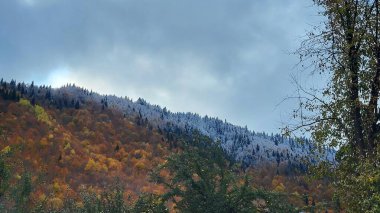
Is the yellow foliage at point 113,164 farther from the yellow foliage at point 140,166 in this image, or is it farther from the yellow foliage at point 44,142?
the yellow foliage at point 44,142

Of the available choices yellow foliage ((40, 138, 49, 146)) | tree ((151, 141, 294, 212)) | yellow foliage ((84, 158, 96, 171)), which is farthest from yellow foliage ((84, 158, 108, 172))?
tree ((151, 141, 294, 212))

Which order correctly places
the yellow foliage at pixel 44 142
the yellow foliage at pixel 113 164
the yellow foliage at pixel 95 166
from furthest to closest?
1. the yellow foliage at pixel 44 142
2. the yellow foliage at pixel 113 164
3. the yellow foliage at pixel 95 166

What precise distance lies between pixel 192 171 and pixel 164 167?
38.5 inches

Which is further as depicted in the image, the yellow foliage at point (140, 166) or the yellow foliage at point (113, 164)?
the yellow foliage at point (140, 166)

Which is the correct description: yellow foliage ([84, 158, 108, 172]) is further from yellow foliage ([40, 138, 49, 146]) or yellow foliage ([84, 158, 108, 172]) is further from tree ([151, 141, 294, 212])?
tree ([151, 141, 294, 212])

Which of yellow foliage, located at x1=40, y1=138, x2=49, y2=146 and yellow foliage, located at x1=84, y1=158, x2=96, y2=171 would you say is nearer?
yellow foliage, located at x1=84, y1=158, x2=96, y2=171

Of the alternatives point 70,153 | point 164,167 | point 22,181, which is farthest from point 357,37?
point 70,153

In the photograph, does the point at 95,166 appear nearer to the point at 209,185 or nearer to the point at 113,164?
the point at 113,164

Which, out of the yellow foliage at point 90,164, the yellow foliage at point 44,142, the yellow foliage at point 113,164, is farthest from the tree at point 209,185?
the yellow foliage at point 44,142

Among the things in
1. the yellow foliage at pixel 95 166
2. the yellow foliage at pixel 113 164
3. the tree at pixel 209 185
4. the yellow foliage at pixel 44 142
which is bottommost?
the tree at pixel 209 185

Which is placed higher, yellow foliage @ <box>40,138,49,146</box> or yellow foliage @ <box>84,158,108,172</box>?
yellow foliage @ <box>40,138,49,146</box>

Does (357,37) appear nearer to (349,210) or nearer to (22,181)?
(349,210)

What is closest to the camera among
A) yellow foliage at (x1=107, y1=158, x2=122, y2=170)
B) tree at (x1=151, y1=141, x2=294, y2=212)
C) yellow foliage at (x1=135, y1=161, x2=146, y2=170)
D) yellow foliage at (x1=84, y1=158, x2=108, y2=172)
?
tree at (x1=151, y1=141, x2=294, y2=212)

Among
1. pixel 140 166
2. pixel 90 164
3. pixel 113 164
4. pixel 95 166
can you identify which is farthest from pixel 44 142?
pixel 140 166
